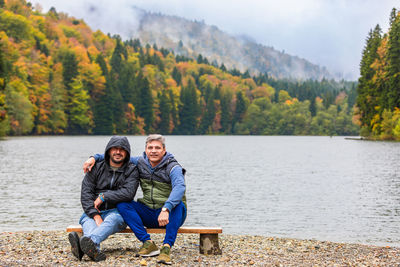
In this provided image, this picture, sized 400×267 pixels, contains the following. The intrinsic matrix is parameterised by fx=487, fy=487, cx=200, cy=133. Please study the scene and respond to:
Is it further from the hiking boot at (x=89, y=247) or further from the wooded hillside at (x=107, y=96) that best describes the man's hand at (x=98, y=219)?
the wooded hillside at (x=107, y=96)

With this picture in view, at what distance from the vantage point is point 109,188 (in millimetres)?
8773

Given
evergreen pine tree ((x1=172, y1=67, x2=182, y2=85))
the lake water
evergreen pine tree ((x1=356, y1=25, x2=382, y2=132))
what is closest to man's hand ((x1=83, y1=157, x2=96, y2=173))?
the lake water

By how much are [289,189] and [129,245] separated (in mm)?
16676

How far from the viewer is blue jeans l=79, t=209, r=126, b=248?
27.0 feet

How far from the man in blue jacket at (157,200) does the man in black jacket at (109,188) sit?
0.15 m

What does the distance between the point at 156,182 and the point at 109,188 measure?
2.88 feet

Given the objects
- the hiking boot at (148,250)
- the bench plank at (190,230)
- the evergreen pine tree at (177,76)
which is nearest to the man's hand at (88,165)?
the bench plank at (190,230)

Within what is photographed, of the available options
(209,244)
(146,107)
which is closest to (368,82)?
(146,107)

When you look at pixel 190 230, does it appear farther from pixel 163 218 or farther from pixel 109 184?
pixel 109 184

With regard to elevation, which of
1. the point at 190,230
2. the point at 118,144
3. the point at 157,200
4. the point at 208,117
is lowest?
the point at 190,230

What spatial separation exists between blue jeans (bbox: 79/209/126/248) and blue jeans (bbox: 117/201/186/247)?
139 millimetres

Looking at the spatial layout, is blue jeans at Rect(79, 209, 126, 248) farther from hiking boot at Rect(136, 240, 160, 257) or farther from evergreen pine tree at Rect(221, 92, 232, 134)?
evergreen pine tree at Rect(221, 92, 232, 134)

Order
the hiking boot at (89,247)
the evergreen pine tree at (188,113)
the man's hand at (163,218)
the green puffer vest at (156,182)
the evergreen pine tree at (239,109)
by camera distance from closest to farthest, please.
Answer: the hiking boot at (89,247) < the man's hand at (163,218) < the green puffer vest at (156,182) < the evergreen pine tree at (188,113) < the evergreen pine tree at (239,109)

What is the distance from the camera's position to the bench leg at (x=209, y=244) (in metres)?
8.94
